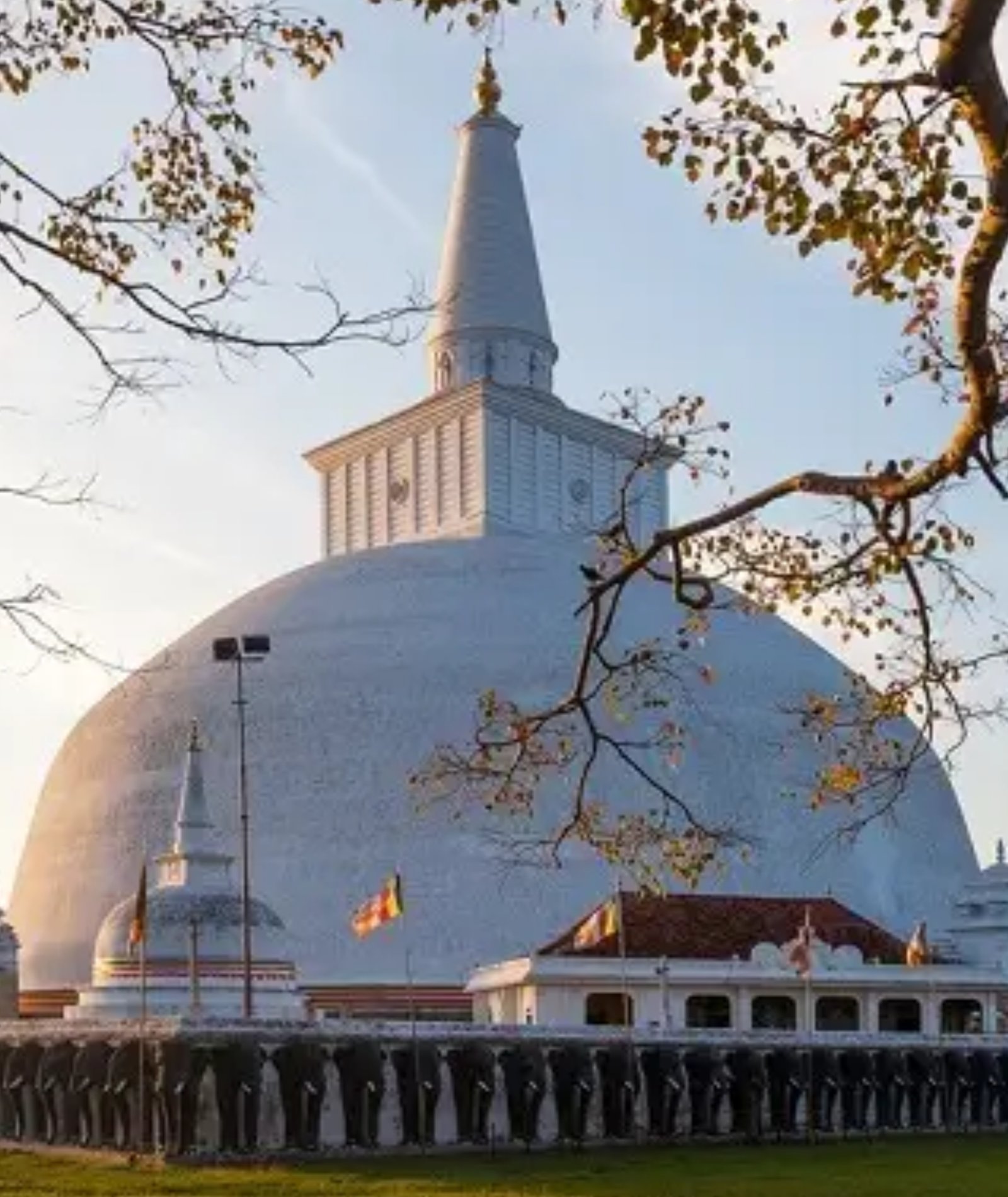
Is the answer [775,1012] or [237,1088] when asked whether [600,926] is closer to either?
[775,1012]

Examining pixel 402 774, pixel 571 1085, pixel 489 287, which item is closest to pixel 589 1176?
pixel 571 1085

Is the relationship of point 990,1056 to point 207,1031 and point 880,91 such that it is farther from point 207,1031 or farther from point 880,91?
point 880,91

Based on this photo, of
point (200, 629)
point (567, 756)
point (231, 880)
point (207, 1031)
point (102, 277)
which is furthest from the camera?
point (200, 629)

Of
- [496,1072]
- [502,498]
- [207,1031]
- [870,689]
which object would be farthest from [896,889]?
[870,689]

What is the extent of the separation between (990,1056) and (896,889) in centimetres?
1363

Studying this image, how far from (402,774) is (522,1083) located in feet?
58.9

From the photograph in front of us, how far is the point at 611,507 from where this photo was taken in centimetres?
6662

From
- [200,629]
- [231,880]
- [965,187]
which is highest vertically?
[200,629]

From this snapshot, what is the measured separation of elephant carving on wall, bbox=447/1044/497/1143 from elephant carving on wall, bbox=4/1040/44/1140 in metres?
6.43

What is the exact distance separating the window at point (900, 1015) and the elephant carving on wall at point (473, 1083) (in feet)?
52.4

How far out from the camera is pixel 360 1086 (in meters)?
30.6

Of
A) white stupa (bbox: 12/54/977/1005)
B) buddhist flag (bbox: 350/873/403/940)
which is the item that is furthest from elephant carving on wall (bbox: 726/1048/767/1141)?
white stupa (bbox: 12/54/977/1005)

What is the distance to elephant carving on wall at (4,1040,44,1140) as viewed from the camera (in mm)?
33656

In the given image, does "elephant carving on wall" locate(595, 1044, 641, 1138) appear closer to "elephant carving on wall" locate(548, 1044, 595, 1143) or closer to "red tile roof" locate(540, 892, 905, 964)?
"elephant carving on wall" locate(548, 1044, 595, 1143)
